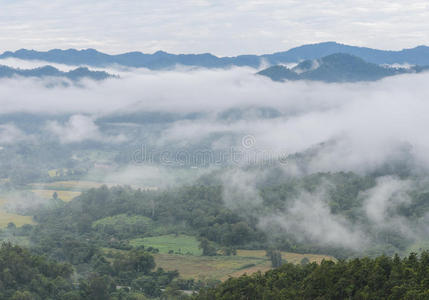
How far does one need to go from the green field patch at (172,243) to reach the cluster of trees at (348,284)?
30.7 meters

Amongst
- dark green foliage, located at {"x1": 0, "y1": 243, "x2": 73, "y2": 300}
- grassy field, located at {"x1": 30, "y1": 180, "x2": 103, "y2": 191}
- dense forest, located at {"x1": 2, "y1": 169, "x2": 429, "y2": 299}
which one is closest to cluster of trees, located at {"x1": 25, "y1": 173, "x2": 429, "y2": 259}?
dense forest, located at {"x1": 2, "y1": 169, "x2": 429, "y2": 299}

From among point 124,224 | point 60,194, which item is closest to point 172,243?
point 124,224

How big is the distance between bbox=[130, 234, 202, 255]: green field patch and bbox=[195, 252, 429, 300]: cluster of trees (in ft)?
101

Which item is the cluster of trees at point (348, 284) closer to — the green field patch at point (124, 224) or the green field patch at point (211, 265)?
the green field patch at point (211, 265)

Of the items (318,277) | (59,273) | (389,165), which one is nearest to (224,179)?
(389,165)

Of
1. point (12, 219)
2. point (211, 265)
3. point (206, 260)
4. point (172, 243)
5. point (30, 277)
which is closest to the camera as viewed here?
point (30, 277)

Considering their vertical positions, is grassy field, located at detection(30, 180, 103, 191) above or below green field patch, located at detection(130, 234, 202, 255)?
above

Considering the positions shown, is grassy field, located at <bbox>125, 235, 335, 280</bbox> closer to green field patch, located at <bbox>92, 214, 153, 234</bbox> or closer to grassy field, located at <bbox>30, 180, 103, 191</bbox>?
green field patch, located at <bbox>92, 214, 153, 234</bbox>

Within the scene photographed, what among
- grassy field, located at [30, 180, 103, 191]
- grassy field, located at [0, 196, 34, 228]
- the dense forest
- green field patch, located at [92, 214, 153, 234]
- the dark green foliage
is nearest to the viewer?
the dense forest

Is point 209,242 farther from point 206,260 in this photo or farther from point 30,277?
point 30,277

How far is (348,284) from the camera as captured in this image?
38219 mm

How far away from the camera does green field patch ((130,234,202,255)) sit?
7725cm

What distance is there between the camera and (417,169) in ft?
323

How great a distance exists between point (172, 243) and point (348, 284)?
45969mm
